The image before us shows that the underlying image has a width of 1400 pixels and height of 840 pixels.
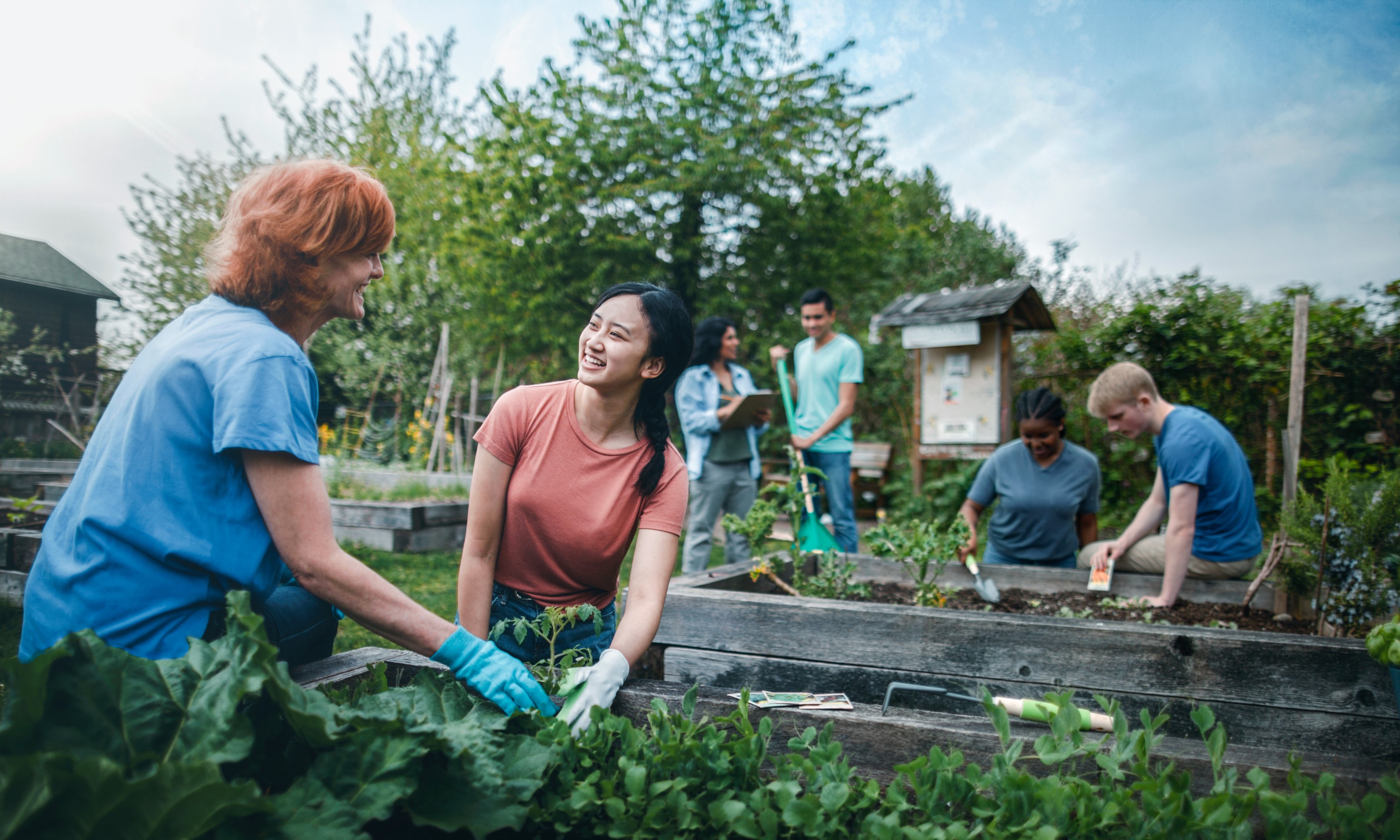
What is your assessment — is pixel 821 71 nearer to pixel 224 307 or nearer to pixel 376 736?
pixel 224 307

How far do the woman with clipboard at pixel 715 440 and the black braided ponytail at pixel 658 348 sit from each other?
2.26 m

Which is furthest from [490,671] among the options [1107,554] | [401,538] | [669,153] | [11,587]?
[669,153]

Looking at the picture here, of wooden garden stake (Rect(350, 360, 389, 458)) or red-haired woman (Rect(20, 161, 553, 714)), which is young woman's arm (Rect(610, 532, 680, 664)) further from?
wooden garden stake (Rect(350, 360, 389, 458))

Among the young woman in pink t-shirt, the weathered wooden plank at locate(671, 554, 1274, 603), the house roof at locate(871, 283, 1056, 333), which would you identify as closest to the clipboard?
the weathered wooden plank at locate(671, 554, 1274, 603)

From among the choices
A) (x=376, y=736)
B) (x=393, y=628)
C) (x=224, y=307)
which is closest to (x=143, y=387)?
(x=224, y=307)

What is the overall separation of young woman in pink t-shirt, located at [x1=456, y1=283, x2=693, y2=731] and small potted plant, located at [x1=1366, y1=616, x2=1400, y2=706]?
1287mm

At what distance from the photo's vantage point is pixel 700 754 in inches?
36.0

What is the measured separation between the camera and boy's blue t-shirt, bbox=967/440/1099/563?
12.0 feet

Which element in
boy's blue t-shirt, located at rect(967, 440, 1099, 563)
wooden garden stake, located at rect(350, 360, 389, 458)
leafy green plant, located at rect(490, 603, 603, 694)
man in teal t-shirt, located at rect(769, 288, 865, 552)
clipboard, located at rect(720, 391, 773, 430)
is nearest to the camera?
leafy green plant, located at rect(490, 603, 603, 694)

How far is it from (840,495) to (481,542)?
309 cm

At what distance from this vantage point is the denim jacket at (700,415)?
4.43m

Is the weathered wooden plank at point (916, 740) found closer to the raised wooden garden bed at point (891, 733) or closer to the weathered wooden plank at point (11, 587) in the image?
the raised wooden garden bed at point (891, 733)

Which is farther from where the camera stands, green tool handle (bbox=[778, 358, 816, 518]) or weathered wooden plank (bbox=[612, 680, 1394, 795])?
green tool handle (bbox=[778, 358, 816, 518])

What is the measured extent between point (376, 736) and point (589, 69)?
10.1 metres
